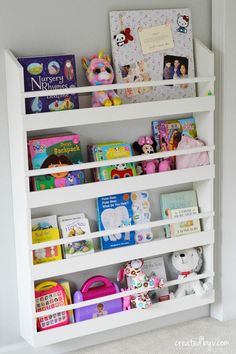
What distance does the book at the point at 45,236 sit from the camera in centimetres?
263

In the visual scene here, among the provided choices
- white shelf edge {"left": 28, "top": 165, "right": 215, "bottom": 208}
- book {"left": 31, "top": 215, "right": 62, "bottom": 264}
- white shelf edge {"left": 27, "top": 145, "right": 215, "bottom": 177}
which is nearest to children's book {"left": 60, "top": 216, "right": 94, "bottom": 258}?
book {"left": 31, "top": 215, "right": 62, "bottom": 264}

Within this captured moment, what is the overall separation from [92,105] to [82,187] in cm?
34

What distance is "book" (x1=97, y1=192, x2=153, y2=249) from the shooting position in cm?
277

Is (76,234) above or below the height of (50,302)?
above

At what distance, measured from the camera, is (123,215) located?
9.20 feet

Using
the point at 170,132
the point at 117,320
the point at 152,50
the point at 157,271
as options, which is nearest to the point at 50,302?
the point at 117,320

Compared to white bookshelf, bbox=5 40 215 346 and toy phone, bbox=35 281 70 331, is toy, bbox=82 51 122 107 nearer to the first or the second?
white bookshelf, bbox=5 40 215 346

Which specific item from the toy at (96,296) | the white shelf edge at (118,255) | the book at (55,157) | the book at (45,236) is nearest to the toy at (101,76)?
the book at (55,157)

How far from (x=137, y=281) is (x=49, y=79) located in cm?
94

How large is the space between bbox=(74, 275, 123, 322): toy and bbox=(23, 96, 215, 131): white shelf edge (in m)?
0.69

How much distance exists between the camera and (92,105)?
2.67 meters

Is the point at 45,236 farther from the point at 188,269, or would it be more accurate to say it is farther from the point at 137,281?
the point at 188,269

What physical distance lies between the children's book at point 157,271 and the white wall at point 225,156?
1.00ft

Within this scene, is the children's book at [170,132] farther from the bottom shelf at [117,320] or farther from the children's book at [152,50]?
the bottom shelf at [117,320]
